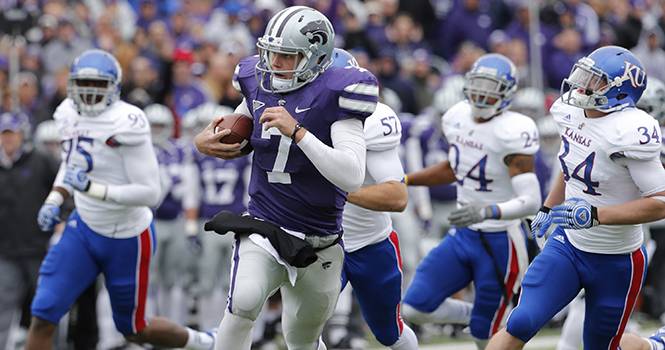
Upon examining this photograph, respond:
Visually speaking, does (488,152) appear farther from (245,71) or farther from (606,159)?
(245,71)

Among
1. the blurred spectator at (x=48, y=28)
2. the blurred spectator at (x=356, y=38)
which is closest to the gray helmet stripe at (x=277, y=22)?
the blurred spectator at (x=356, y=38)

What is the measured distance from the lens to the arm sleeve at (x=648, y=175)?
12.4 feet

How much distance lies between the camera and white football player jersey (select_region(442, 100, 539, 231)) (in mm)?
4809

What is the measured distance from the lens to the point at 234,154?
3.77 meters

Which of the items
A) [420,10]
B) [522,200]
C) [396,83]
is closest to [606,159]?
[522,200]

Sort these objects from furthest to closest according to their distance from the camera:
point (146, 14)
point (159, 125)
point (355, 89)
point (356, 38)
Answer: point (146, 14)
point (356, 38)
point (159, 125)
point (355, 89)

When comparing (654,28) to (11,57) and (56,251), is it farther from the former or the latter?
(56,251)

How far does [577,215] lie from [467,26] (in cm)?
711

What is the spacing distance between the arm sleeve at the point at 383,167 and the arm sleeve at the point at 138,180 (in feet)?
4.51

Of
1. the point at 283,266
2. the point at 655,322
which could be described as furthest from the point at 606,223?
the point at 655,322

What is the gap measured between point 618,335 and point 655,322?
3.82 meters

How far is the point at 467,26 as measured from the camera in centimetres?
1055

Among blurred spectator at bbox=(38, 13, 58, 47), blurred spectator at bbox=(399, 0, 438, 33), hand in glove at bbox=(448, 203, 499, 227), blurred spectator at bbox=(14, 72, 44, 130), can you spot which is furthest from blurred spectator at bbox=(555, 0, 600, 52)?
hand in glove at bbox=(448, 203, 499, 227)

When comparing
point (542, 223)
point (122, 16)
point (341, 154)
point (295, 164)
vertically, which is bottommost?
point (122, 16)
